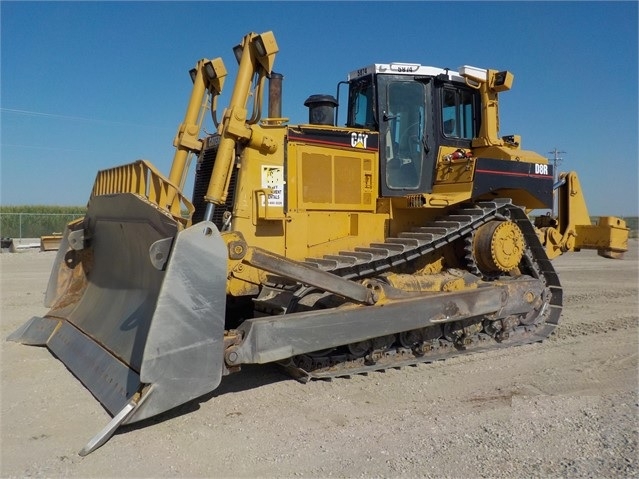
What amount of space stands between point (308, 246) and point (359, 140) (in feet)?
4.42

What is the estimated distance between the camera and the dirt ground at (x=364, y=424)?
12.2 feet

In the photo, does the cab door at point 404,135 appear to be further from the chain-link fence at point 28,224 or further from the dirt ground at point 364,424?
the chain-link fence at point 28,224

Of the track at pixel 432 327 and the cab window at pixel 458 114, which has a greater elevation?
the cab window at pixel 458 114

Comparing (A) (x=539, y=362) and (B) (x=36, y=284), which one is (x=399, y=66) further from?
(B) (x=36, y=284)

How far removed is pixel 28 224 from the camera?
2583 centimetres

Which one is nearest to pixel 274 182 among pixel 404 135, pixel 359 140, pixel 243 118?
pixel 243 118

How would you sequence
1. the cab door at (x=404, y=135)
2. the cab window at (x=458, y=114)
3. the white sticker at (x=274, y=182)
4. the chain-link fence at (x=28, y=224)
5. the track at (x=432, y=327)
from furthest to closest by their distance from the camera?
the chain-link fence at (x=28, y=224), the cab window at (x=458, y=114), the cab door at (x=404, y=135), the white sticker at (x=274, y=182), the track at (x=432, y=327)

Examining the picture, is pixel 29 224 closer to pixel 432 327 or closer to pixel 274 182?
pixel 274 182

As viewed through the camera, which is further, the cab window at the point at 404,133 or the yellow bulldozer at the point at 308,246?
the cab window at the point at 404,133

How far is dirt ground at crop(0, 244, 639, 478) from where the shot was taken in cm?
371

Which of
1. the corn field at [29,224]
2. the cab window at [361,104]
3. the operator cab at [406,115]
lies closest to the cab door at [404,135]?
the operator cab at [406,115]

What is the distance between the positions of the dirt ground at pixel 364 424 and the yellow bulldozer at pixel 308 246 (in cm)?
25

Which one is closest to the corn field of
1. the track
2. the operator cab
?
the operator cab

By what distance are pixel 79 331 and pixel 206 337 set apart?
2.30 m
